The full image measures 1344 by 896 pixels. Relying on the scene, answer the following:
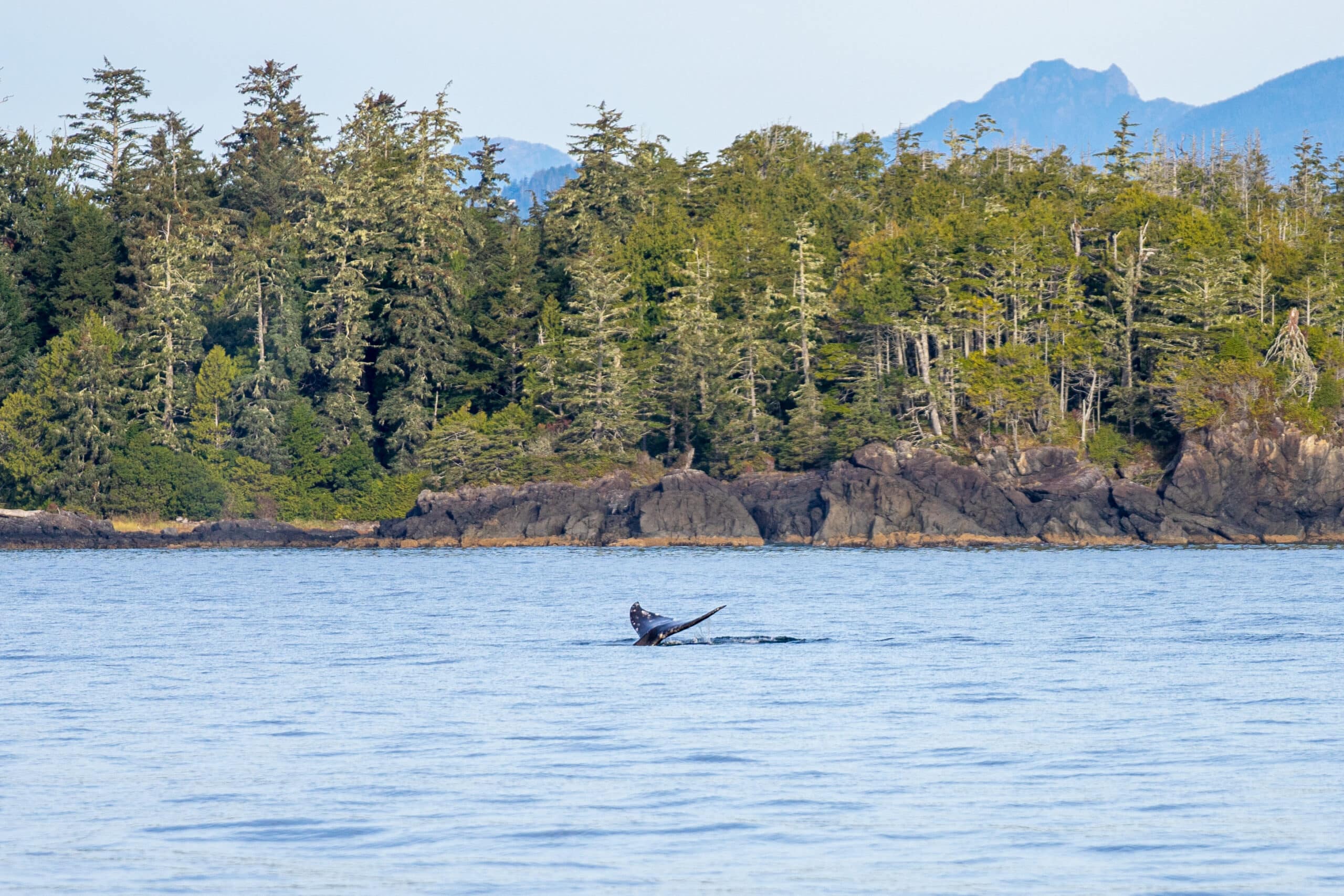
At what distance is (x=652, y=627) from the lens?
31406mm

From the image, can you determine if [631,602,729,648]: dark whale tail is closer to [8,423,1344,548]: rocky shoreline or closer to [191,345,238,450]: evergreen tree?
[8,423,1344,548]: rocky shoreline

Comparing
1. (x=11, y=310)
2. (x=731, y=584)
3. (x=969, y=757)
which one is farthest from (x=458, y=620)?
(x=11, y=310)

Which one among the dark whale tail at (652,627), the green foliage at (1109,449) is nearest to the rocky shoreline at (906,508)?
the green foliage at (1109,449)

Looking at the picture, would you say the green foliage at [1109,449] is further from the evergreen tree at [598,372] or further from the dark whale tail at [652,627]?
the dark whale tail at [652,627]

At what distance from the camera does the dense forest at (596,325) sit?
84750mm

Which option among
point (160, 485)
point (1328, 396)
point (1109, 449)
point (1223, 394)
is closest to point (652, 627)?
point (1223, 394)

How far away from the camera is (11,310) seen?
93250 mm

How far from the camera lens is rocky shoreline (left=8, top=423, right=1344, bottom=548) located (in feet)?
253

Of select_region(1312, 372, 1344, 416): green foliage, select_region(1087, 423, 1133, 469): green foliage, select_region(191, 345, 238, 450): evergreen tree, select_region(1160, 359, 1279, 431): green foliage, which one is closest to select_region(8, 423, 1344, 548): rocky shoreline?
select_region(1160, 359, 1279, 431): green foliage

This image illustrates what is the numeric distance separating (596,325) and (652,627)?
58.4 metres

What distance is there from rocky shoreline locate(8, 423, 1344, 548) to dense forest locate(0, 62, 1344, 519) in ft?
7.18

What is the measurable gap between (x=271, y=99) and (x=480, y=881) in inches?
4267

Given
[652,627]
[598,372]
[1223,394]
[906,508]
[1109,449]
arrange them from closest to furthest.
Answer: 1. [652,627]
2. [906,508]
3. [1223,394]
4. [1109,449]
5. [598,372]

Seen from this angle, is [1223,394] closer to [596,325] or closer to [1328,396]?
[1328,396]
